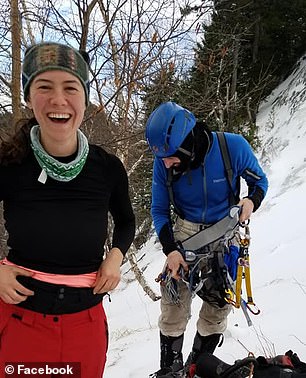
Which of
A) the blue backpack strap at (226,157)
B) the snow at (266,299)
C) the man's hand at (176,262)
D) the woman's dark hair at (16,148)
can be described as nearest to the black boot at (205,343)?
the snow at (266,299)

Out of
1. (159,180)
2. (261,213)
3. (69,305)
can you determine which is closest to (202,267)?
(159,180)

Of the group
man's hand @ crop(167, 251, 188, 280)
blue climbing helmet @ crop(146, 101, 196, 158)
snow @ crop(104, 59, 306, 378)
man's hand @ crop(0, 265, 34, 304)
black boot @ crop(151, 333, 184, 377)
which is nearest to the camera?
man's hand @ crop(0, 265, 34, 304)

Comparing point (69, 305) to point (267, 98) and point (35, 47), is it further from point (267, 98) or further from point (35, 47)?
point (267, 98)

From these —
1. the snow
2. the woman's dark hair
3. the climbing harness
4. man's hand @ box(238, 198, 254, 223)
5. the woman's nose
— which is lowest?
the snow

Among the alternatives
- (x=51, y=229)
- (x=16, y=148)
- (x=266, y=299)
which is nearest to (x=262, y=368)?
(x=51, y=229)

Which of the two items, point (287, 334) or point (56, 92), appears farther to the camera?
point (287, 334)

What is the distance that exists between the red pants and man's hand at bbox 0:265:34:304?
83 mm

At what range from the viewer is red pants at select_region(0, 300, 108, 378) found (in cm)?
172

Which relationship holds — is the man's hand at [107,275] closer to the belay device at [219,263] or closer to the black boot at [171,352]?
the belay device at [219,263]

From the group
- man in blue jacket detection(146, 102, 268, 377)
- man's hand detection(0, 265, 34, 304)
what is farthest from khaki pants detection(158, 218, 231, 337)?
man's hand detection(0, 265, 34, 304)

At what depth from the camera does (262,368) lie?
203 cm

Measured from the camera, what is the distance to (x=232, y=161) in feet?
8.80

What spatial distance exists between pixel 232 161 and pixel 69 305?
1.46 meters

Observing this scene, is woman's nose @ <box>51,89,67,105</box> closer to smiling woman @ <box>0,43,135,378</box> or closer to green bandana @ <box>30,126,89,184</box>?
smiling woman @ <box>0,43,135,378</box>
